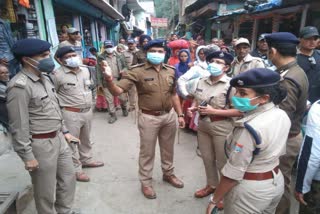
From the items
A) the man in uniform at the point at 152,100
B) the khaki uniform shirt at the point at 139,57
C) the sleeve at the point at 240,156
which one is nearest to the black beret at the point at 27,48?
the man in uniform at the point at 152,100

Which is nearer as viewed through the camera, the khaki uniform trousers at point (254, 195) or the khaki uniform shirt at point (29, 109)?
the khaki uniform trousers at point (254, 195)

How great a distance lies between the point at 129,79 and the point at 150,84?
255mm

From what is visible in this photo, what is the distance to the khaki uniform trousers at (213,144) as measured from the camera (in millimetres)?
2721

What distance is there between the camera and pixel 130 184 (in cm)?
355

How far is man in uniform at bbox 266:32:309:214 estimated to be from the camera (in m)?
2.16

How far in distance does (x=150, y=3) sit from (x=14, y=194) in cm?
4476

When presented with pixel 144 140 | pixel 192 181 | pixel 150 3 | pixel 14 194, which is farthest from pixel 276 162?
pixel 150 3

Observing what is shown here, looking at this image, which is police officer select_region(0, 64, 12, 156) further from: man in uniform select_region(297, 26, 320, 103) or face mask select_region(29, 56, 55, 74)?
man in uniform select_region(297, 26, 320, 103)

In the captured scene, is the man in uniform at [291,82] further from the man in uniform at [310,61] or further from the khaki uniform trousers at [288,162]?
the man in uniform at [310,61]

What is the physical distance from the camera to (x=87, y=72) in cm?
367

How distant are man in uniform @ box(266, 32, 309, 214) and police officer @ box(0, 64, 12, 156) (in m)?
3.13

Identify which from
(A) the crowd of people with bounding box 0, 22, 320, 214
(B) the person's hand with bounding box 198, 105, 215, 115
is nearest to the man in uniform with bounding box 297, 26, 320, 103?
(A) the crowd of people with bounding box 0, 22, 320, 214

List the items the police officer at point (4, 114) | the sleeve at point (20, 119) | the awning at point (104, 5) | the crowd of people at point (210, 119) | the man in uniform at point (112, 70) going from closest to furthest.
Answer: the crowd of people at point (210, 119), the sleeve at point (20, 119), the police officer at point (4, 114), the man in uniform at point (112, 70), the awning at point (104, 5)

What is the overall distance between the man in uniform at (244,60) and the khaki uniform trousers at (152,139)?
1.56 m
